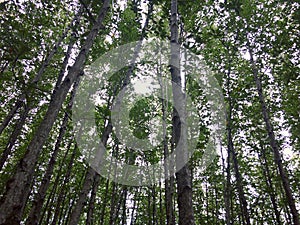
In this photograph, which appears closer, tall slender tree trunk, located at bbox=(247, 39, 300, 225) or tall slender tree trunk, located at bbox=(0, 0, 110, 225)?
tall slender tree trunk, located at bbox=(0, 0, 110, 225)

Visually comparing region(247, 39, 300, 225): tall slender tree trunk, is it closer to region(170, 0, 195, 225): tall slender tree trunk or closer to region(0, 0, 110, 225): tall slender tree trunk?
region(170, 0, 195, 225): tall slender tree trunk

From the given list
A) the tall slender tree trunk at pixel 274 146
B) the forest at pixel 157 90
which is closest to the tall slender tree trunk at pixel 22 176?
the forest at pixel 157 90

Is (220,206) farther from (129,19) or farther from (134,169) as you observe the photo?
(129,19)

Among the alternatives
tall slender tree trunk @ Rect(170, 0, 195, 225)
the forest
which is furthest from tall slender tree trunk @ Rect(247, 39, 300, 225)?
tall slender tree trunk @ Rect(170, 0, 195, 225)

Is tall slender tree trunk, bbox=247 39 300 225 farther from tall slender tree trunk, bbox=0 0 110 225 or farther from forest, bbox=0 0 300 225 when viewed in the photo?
tall slender tree trunk, bbox=0 0 110 225

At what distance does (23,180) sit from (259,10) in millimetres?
11354

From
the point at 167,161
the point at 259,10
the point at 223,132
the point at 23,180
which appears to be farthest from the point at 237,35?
the point at 23,180

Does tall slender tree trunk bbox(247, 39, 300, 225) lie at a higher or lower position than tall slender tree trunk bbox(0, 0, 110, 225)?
higher

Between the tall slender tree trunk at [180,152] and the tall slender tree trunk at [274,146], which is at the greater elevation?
the tall slender tree trunk at [274,146]

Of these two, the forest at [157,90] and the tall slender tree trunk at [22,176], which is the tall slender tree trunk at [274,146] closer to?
the forest at [157,90]

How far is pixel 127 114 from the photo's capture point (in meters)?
14.6

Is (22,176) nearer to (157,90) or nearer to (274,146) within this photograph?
(274,146)

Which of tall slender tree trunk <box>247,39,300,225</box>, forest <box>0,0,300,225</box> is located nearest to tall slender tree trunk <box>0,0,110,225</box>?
forest <box>0,0,300,225</box>

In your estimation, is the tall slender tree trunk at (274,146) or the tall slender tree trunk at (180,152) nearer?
the tall slender tree trunk at (180,152)
